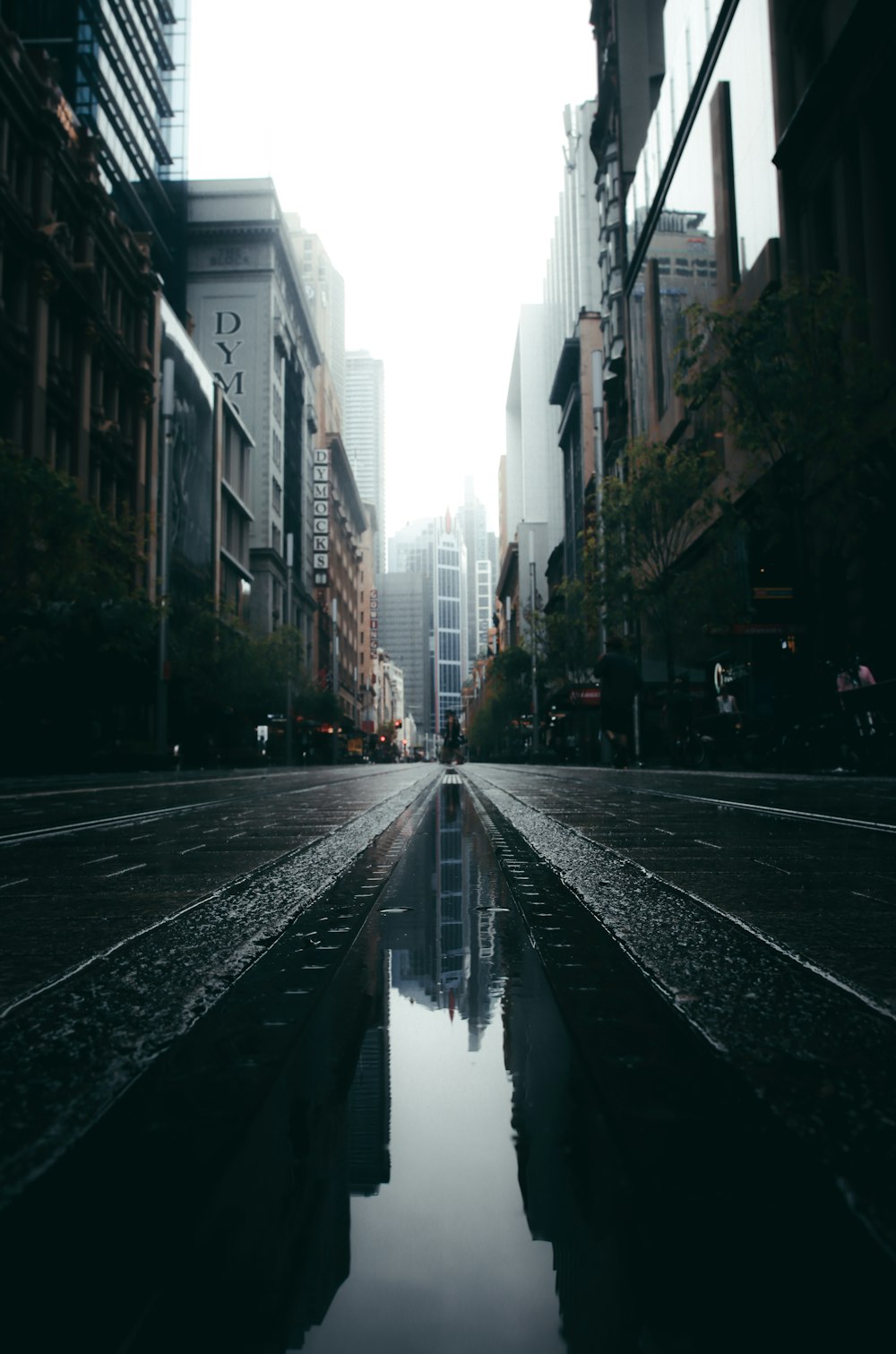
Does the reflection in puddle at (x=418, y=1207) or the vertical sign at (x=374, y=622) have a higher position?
the vertical sign at (x=374, y=622)

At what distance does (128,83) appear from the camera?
5581cm

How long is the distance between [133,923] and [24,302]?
114ft

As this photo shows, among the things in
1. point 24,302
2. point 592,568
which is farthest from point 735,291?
point 24,302

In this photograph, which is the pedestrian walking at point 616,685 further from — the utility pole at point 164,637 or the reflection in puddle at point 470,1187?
the reflection in puddle at point 470,1187

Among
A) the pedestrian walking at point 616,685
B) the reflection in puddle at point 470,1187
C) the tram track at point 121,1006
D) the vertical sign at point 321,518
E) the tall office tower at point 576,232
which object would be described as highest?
the tall office tower at point 576,232

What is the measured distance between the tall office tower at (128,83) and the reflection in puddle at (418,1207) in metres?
42.5

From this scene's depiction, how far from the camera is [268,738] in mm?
68938

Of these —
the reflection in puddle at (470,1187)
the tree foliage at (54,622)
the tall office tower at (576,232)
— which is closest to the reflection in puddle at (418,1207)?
the reflection in puddle at (470,1187)

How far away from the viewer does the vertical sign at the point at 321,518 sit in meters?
95.9

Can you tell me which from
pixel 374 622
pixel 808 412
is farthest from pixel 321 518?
pixel 808 412

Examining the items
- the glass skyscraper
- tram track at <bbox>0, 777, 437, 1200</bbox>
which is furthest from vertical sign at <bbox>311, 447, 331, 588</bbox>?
tram track at <bbox>0, 777, 437, 1200</bbox>

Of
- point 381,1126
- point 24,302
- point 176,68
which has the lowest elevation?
point 381,1126

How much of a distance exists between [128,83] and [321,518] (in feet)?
147

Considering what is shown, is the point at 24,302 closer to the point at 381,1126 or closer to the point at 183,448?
the point at 183,448
